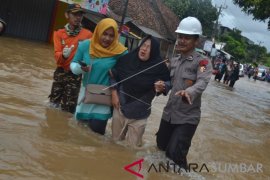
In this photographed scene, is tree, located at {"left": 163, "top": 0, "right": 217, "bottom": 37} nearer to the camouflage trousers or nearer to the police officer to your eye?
the camouflage trousers

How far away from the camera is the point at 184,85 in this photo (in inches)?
185

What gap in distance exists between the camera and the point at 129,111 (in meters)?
4.97

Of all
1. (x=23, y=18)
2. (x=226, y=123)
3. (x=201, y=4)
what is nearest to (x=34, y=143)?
(x=226, y=123)

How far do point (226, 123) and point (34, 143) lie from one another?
711 cm

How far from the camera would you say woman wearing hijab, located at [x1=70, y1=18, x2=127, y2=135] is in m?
5.02

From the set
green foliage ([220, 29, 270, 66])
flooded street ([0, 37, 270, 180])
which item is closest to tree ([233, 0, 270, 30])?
flooded street ([0, 37, 270, 180])

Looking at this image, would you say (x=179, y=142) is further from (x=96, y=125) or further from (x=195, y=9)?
(x=195, y=9)

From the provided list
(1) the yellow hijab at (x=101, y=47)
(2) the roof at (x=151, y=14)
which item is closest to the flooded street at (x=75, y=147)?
(1) the yellow hijab at (x=101, y=47)

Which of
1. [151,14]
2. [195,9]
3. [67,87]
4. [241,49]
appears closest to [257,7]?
[67,87]

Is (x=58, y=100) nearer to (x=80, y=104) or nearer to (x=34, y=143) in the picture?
(x=80, y=104)

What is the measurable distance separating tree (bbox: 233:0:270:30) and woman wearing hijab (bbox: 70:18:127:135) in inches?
505

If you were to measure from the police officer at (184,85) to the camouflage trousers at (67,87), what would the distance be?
1.70m

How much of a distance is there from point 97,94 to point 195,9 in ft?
139

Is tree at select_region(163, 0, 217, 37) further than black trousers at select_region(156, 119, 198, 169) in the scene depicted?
Yes
